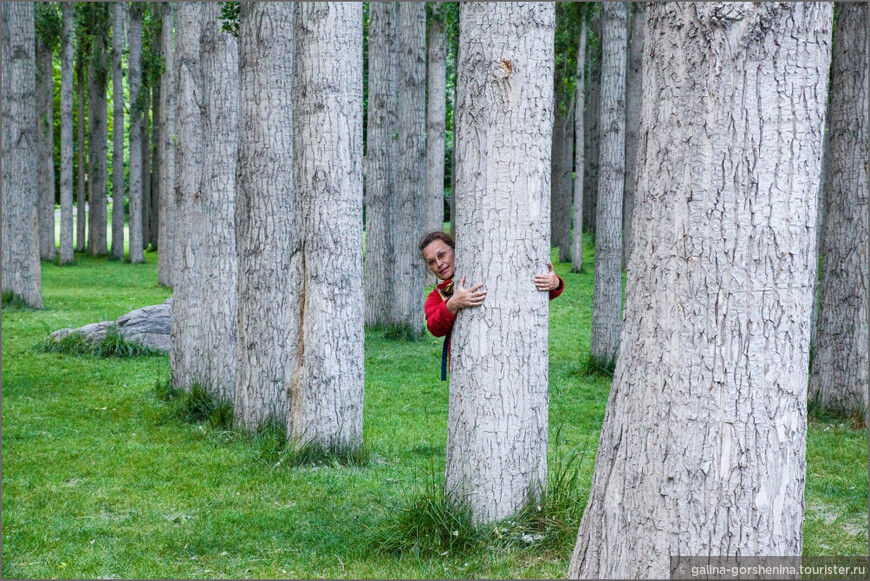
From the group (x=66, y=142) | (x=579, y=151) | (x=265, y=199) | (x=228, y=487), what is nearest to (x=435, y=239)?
(x=228, y=487)

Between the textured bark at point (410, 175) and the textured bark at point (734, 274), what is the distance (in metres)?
11.0

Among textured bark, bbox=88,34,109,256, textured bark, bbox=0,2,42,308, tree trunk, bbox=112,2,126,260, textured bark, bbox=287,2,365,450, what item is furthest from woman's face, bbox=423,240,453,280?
textured bark, bbox=88,34,109,256

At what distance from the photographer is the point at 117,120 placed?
31.2 meters

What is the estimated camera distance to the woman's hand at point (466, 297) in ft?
15.1

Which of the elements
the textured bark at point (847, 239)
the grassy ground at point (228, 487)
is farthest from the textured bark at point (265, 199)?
the textured bark at point (847, 239)

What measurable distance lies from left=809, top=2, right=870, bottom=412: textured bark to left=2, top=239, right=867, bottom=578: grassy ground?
426 mm

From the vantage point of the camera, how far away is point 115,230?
104 ft

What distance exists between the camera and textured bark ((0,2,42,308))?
1655 centimetres

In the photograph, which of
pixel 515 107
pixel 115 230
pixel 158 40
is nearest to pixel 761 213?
pixel 515 107

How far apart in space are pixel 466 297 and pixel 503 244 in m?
0.35

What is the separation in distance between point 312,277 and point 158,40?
21635 millimetres

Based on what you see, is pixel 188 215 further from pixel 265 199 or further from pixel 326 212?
pixel 326 212

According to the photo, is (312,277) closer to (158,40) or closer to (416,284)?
(416,284)

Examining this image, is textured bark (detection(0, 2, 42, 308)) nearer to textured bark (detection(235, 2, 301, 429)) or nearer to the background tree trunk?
the background tree trunk
